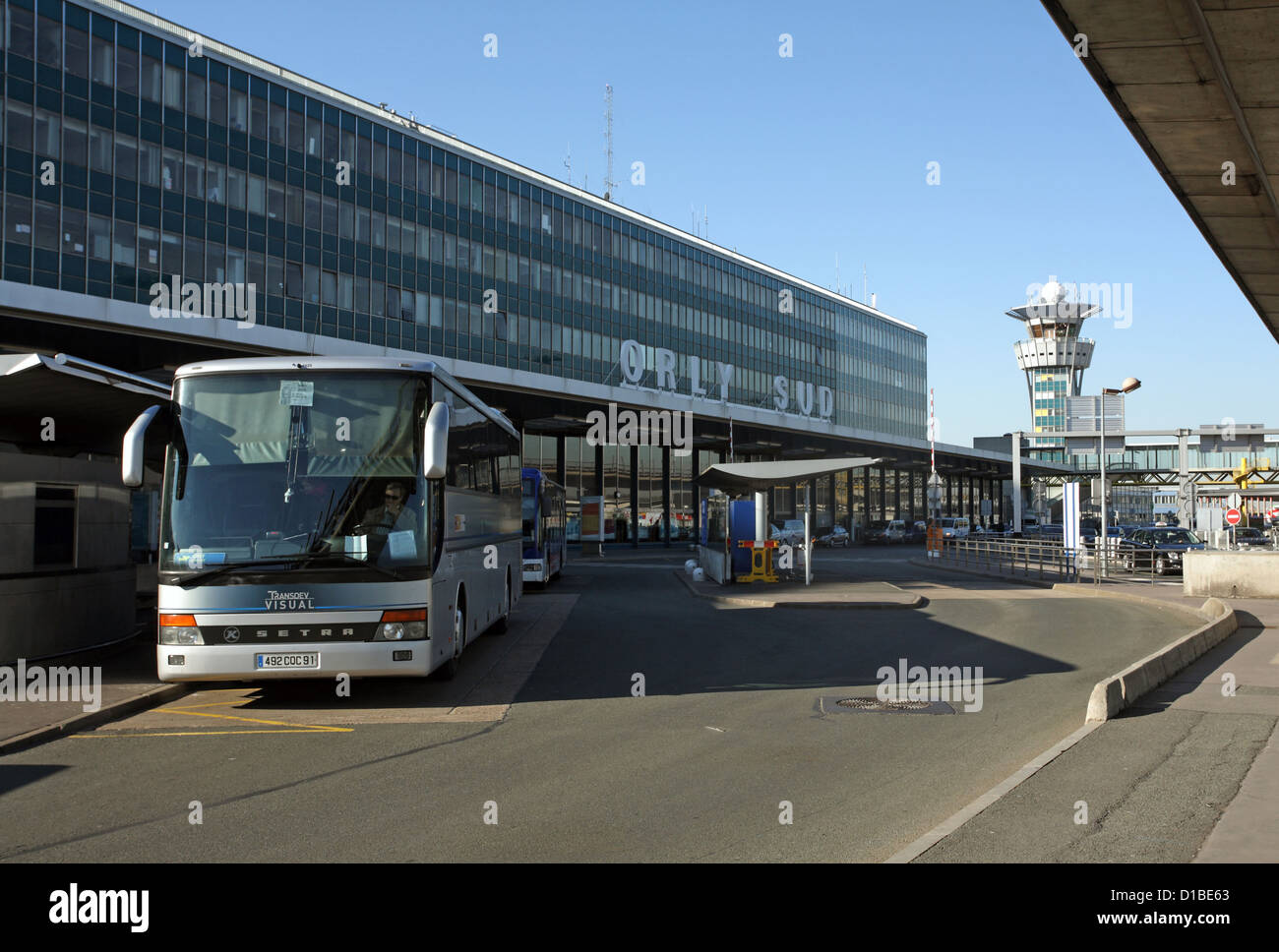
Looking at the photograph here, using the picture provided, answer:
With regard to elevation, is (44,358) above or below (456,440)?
above

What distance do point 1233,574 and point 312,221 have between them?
4372 cm

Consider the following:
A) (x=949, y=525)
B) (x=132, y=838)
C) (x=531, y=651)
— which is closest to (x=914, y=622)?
(x=531, y=651)

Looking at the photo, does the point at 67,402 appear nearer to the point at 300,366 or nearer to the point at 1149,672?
the point at 300,366

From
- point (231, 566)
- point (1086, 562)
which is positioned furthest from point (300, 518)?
point (1086, 562)

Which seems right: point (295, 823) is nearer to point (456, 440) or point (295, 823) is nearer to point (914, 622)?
point (456, 440)

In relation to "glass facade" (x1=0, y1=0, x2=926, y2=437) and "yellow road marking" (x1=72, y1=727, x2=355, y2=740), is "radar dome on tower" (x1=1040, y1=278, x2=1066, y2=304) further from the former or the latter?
"yellow road marking" (x1=72, y1=727, x2=355, y2=740)

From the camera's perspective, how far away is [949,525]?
79.2 metres

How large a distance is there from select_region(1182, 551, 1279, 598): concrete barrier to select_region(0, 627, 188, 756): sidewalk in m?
22.9

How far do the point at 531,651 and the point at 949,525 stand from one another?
67.7 metres

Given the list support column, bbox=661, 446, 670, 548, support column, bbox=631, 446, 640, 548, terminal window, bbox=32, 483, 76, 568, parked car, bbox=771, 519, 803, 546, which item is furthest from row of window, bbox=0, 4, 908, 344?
terminal window, bbox=32, 483, 76, 568

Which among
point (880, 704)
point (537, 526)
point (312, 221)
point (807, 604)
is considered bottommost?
point (807, 604)

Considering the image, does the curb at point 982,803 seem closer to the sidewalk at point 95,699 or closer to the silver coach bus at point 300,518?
the silver coach bus at point 300,518

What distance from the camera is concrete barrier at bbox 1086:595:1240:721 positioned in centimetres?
991

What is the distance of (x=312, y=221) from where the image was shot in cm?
5394
